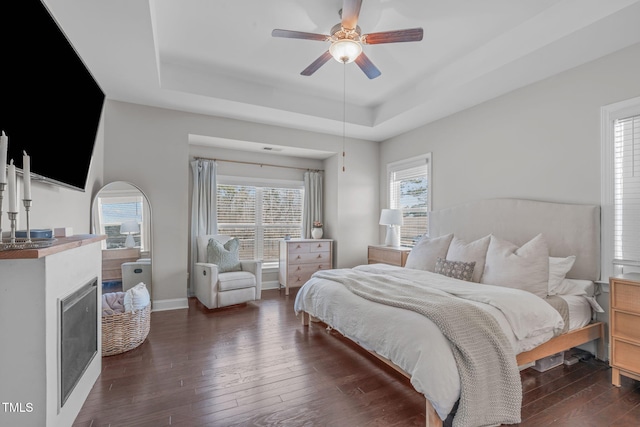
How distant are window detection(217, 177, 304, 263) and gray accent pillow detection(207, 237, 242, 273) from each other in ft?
2.81

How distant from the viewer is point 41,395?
1.47 metres

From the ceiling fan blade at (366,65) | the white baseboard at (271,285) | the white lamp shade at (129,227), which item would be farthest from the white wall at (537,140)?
the white lamp shade at (129,227)

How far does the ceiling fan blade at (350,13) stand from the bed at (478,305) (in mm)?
2116

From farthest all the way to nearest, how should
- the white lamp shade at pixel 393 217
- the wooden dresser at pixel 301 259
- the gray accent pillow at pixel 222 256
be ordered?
the wooden dresser at pixel 301 259
the white lamp shade at pixel 393 217
the gray accent pillow at pixel 222 256

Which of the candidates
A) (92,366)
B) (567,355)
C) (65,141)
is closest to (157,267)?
(92,366)

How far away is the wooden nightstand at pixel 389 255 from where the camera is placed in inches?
180

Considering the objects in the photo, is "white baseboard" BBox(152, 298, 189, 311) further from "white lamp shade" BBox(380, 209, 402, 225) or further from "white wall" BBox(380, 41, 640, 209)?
"white wall" BBox(380, 41, 640, 209)

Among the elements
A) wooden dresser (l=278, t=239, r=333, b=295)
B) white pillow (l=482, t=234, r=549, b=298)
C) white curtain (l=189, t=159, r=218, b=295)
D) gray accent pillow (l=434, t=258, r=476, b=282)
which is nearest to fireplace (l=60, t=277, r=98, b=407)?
white curtain (l=189, t=159, r=218, b=295)

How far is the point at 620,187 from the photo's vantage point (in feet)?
8.81

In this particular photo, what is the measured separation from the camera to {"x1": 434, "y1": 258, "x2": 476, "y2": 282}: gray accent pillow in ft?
10.2

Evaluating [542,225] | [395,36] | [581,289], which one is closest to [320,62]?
[395,36]

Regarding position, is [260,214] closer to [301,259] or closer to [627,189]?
[301,259]

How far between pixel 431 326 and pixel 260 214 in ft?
13.7

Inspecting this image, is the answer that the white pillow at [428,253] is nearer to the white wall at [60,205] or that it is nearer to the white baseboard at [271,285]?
the white baseboard at [271,285]
